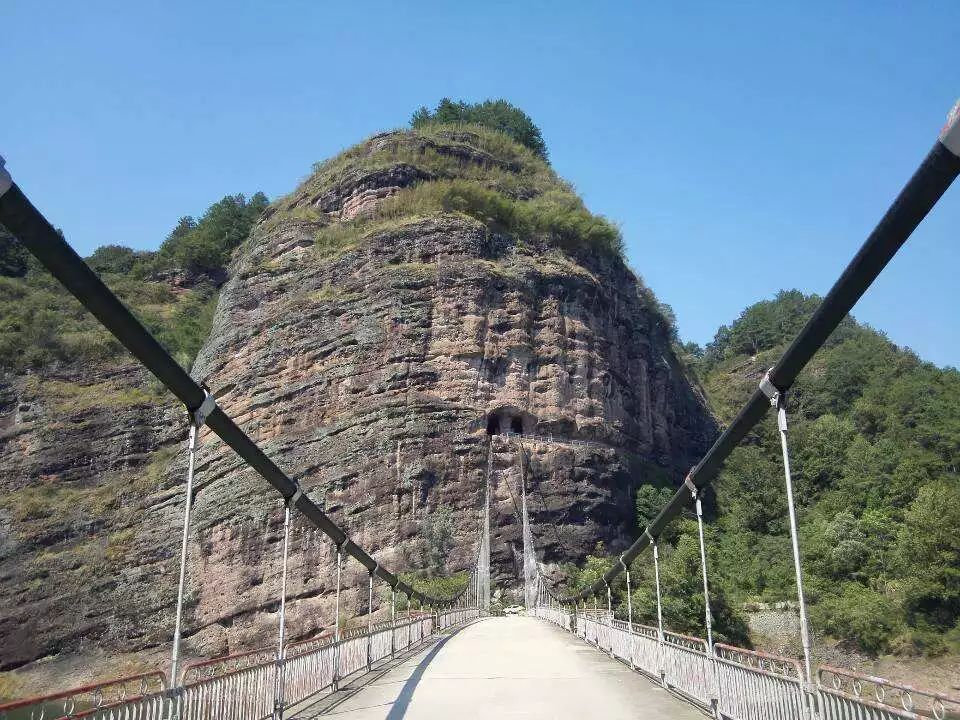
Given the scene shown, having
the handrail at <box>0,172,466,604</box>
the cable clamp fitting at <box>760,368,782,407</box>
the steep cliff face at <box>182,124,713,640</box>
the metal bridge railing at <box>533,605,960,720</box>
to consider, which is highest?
the steep cliff face at <box>182,124,713,640</box>

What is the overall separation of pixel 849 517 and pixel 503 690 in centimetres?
3261

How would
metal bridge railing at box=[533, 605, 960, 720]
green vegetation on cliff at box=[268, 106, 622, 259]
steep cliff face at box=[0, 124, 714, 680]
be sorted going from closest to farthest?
metal bridge railing at box=[533, 605, 960, 720] < steep cliff face at box=[0, 124, 714, 680] < green vegetation on cliff at box=[268, 106, 622, 259]

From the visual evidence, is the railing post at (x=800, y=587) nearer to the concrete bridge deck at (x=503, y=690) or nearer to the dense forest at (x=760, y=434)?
the concrete bridge deck at (x=503, y=690)

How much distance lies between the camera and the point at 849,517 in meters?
38.6

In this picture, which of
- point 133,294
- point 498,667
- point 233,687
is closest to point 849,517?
point 498,667

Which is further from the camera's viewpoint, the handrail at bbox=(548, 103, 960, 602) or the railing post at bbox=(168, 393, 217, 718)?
the railing post at bbox=(168, 393, 217, 718)

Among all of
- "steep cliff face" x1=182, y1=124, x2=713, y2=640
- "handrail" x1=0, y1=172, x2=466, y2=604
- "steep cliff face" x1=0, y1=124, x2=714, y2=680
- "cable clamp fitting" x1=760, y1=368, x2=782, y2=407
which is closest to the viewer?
"handrail" x1=0, y1=172, x2=466, y2=604

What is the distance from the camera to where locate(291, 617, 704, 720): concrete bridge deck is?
9.85 meters

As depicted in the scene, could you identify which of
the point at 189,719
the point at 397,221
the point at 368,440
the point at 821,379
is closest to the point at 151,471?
the point at 368,440

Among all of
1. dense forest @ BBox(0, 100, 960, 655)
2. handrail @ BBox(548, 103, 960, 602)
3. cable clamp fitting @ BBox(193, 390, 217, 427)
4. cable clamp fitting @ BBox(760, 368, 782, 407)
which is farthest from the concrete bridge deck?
dense forest @ BBox(0, 100, 960, 655)

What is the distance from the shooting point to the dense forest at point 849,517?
89.5 ft

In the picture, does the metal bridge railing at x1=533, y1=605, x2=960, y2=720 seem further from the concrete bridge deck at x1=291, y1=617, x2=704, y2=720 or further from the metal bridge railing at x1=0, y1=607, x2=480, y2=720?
the metal bridge railing at x1=0, y1=607, x2=480, y2=720

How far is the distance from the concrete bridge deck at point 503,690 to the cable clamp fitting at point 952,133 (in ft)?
23.4

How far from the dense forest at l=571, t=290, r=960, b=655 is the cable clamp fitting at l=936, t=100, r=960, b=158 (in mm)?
21900
